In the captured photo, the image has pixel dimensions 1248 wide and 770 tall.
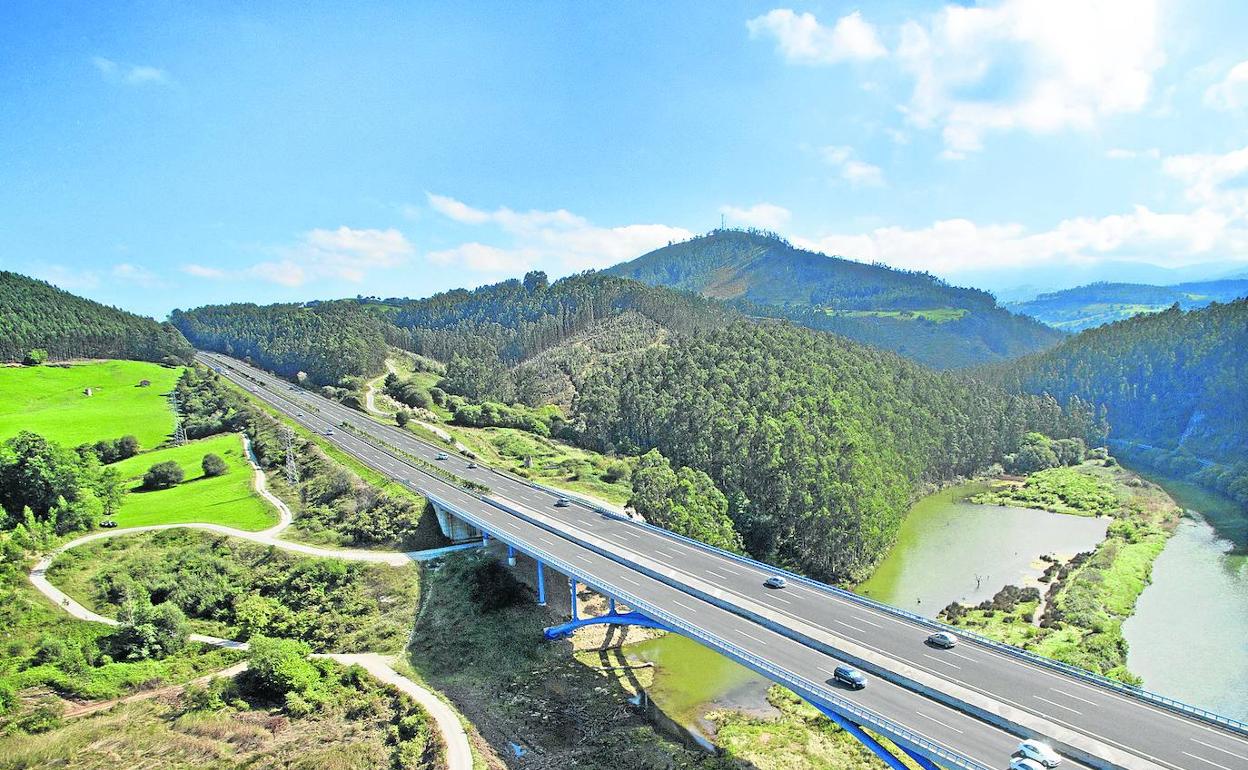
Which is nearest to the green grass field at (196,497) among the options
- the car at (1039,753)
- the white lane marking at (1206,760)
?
the car at (1039,753)

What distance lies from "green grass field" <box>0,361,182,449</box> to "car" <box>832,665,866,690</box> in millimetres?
110150

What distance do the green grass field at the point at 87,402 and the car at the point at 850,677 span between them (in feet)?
361

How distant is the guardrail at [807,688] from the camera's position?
2744 centimetres

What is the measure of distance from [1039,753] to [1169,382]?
151 metres

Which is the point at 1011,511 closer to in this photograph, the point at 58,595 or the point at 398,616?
the point at 398,616

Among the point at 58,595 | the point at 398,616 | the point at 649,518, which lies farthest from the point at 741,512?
the point at 58,595

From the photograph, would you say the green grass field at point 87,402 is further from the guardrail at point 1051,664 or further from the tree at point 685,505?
the guardrail at point 1051,664

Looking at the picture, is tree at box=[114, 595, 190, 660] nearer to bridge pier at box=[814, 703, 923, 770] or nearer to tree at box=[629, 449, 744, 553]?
tree at box=[629, 449, 744, 553]

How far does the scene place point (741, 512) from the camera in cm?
7369

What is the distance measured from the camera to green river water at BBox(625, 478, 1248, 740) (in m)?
47.5

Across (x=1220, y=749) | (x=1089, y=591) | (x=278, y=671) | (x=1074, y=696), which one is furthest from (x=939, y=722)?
(x=1089, y=591)

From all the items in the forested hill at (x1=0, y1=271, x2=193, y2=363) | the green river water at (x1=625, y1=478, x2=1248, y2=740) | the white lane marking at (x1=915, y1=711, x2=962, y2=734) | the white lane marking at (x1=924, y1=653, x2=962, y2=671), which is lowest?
the green river water at (x1=625, y1=478, x2=1248, y2=740)

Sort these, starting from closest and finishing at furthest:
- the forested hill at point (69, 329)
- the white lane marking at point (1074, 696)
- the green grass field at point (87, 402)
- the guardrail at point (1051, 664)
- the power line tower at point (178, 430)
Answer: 1. the guardrail at point (1051, 664)
2. the white lane marking at point (1074, 696)
3. the green grass field at point (87, 402)
4. the power line tower at point (178, 430)
5. the forested hill at point (69, 329)

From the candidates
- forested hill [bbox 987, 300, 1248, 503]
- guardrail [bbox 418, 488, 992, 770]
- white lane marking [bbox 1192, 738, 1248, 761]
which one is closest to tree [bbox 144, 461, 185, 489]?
guardrail [bbox 418, 488, 992, 770]
